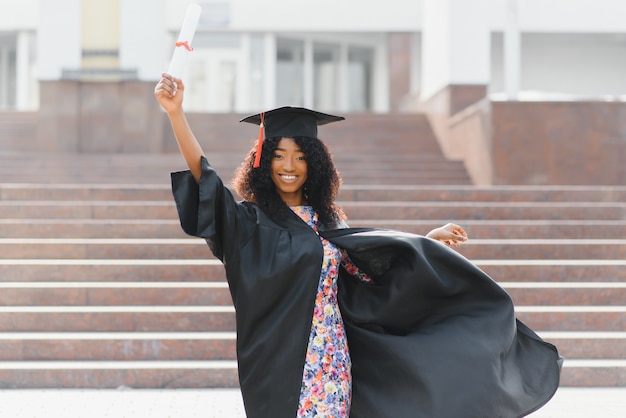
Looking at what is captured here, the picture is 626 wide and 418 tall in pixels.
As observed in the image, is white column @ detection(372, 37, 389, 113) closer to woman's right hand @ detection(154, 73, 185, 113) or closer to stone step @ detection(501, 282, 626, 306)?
stone step @ detection(501, 282, 626, 306)

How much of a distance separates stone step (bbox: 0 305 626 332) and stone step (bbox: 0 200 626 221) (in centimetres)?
203

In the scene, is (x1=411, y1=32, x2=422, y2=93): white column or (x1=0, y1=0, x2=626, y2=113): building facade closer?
(x1=0, y1=0, x2=626, y2=113): building facade

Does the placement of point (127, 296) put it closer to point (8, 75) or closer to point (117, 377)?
point (117, 377)

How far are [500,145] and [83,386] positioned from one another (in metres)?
6.38

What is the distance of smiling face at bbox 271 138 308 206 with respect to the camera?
10.8 ft

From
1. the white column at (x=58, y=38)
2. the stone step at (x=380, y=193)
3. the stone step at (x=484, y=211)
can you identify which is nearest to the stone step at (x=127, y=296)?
the stone step at (x=484, y=211)

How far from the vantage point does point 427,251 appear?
332cm

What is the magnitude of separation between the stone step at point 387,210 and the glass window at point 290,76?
52.6ft

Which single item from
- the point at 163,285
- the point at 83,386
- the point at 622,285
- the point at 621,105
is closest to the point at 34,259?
the point at 163,285

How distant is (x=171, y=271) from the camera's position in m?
7.28

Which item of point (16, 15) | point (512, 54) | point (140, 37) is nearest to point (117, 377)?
point (512, 54)

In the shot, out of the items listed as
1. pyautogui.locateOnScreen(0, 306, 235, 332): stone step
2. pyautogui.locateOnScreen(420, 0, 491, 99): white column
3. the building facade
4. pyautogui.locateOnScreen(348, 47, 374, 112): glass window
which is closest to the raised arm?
pyautogui.locateOnScreen(0, 306, 235, 332): stone step

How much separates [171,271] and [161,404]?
2.09m

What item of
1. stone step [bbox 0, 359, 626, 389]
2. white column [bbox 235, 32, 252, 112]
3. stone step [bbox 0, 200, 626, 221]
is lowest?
stone step [bbox 0, 359, 626, 389]
